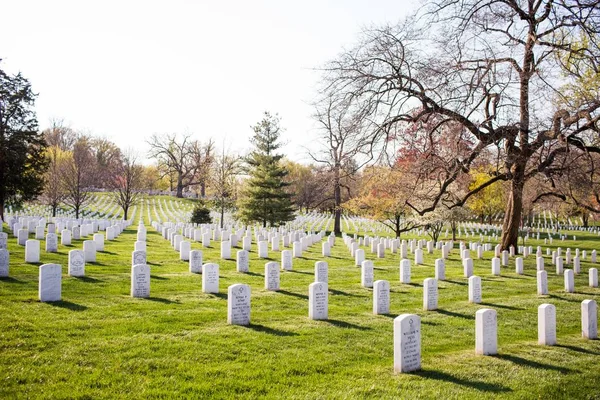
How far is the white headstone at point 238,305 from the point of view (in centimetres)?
845

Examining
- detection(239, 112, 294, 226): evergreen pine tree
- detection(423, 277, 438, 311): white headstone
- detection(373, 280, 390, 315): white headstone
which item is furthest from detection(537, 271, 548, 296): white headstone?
detection(239, 112, 294, 226): evergreen pine tree

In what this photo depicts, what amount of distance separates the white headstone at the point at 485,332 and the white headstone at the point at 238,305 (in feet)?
13.3

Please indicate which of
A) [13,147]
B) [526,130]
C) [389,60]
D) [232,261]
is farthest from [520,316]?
[13,147]

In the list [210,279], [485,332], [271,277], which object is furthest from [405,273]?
[485,332]

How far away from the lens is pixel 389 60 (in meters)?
13.0

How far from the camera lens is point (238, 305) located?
27.9ft

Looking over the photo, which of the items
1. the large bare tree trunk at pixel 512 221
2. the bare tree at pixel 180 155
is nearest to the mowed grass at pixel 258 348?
the large bare tree trunk at pixel 512 221

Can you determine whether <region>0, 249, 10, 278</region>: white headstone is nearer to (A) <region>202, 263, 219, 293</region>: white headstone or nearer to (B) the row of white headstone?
(A) <region>202, 263, 219, 293</region>: white headstone

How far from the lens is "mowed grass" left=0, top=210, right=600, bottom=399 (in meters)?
5.67

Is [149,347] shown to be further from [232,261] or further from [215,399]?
[232,261]

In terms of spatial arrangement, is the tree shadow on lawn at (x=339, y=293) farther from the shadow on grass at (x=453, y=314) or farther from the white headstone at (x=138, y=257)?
the white headstone at (x=138, y=257)

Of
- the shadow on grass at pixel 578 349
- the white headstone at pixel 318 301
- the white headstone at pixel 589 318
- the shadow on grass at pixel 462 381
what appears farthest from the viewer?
the white headstone at pixel 318 301

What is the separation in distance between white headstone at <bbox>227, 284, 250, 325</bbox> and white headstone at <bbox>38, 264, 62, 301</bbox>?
3.73 metres

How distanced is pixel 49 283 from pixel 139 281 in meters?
1.82
